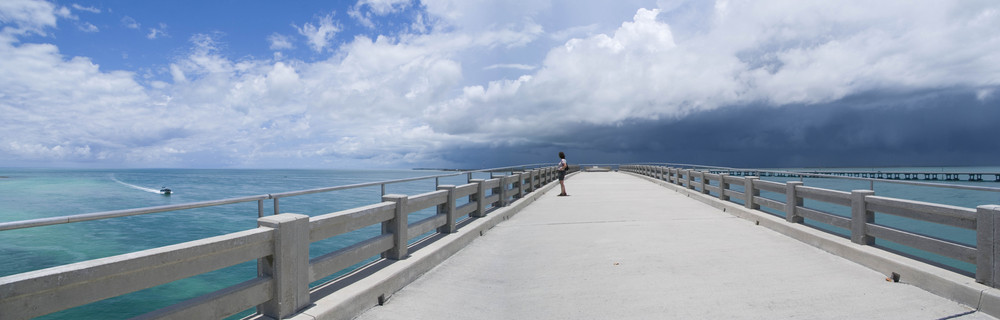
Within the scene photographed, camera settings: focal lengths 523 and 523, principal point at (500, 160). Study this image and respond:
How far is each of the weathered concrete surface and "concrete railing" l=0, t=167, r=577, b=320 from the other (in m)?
0.77

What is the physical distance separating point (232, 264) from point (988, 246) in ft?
23.2

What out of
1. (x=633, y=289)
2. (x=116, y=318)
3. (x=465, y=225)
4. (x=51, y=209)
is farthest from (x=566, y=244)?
(x=51, y=209)

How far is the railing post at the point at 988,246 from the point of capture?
16.9ft

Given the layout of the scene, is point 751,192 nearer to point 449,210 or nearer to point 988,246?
Answer: point 988,246

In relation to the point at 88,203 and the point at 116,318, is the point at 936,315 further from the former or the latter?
the point at 88,203

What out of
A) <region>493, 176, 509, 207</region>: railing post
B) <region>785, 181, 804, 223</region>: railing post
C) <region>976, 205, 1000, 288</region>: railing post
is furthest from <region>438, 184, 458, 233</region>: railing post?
<region>976, 205, 1000, 288</region>: railing post

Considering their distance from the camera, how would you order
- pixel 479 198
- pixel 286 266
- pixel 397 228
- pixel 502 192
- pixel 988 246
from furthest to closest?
pixel 502 192
pixel 479 198
pixel 397 228
pixel 988 246
pixel 286 266

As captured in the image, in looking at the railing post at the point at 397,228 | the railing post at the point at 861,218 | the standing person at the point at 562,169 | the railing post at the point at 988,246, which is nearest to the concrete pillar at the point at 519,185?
the standing person at the point at 562,169

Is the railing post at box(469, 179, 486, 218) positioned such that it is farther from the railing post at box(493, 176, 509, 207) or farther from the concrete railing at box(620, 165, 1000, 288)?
the concrete railing at box(620, 165, 1000, 288)

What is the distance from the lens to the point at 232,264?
157 inches

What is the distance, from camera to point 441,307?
5398 mm

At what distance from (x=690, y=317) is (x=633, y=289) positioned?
103 cm

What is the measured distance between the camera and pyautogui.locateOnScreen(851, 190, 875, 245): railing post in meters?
7.20

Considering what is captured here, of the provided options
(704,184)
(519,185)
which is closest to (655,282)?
(519,185)
